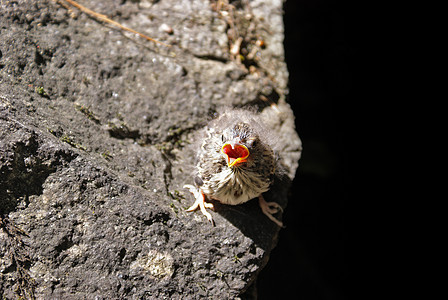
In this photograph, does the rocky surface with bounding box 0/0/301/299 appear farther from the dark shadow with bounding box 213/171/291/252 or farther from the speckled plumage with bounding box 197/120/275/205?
the speckled plumage with bounding box 197/120/275/205

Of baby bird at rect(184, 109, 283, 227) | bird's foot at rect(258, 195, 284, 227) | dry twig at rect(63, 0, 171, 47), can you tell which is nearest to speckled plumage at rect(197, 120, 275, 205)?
baby bird at rect(184, 109, 283, 227)

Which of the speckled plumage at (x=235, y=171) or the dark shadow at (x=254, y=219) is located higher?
the speckled plumage at (x=235, y=171)

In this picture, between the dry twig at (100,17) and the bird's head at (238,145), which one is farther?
the dry twig at (100,17)

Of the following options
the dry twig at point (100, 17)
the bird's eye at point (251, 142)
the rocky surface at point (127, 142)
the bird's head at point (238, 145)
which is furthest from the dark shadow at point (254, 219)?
the dry twig at point (100, 17)

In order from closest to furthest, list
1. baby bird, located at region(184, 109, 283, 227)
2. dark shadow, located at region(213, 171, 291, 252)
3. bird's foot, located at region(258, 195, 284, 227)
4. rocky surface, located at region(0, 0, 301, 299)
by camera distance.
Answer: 1. rocky surface, located at region(0, 0, 301, 299)
2. baby bird, located at region(184, 109, 283, 227)
3. dark shadow, located at region(213, 171, 291, 252)
4. bird's foot, located at region(258, 195, 284, 227)

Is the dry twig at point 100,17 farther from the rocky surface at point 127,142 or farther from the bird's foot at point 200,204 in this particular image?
the bird's foot at point 200,204

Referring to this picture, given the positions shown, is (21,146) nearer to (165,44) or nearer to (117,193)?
(117,193)

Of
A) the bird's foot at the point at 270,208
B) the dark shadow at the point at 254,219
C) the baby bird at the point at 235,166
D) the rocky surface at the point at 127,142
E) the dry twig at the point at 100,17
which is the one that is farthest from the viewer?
the dry twig at the point at 100,17
